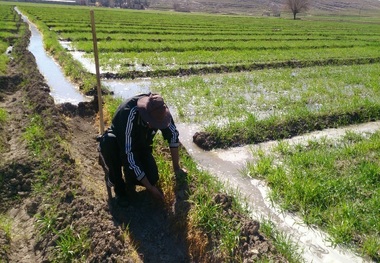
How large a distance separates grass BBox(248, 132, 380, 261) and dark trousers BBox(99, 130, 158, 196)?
182 cm

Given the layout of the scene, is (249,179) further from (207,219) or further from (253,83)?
(253,83)

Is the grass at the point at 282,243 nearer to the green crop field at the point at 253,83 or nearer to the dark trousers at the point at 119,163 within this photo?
the dark trousers at the point at 119,163

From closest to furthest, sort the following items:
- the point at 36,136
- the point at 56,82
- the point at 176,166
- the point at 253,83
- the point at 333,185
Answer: the point at 176,166 < the point at 333,185 < the point at 36,136 < the point at 56,82 < the point at 253,83

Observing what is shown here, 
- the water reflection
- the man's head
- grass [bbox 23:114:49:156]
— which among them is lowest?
grass [bbox 23:114:49:156]

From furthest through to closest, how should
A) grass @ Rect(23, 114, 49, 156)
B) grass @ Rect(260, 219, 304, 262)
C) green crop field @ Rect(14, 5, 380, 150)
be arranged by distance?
green crop field @ Rect(14, 5, 380, 150) < grass @ Rect(23, 114, 49, 156) < grass @ Rect(260, 219, 304, 262)

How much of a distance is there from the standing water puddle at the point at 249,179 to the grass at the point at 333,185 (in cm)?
14

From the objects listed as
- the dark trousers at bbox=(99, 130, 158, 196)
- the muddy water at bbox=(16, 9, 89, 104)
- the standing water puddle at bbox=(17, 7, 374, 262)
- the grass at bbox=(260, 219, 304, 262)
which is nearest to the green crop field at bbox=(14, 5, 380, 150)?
the standing water puddle at bbox=(17, 7, 374, 262)

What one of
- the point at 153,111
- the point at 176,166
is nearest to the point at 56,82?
the point at 176,166

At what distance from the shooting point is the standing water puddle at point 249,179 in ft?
12.9

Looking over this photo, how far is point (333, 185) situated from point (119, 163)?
302cm

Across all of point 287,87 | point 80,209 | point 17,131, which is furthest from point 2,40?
point 80,209

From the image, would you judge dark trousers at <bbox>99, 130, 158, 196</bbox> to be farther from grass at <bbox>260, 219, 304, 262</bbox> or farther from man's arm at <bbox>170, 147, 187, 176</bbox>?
grass at <bbox>260, 219, 304, 262</bbox>

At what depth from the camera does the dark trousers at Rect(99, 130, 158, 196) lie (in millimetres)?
4207

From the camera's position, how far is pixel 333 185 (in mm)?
4855
